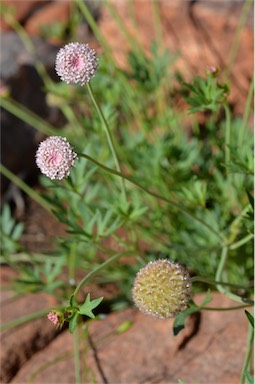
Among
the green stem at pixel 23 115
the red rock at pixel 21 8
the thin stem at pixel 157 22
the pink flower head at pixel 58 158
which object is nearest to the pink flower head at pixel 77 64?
the pink flower head at pixel 58 158

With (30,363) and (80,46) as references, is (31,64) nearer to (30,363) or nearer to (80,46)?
(30,363)

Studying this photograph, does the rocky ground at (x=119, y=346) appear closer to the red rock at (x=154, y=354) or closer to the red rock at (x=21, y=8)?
the red rock at (x=154, y=354)

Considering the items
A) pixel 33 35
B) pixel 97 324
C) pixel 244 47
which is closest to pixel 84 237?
pixel 97 324

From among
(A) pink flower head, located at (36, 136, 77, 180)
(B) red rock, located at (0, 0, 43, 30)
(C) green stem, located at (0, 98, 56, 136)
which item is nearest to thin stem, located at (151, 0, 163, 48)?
(C) green stem, located at (0, 98, 56, 136)

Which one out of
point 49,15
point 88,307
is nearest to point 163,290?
point 88,307

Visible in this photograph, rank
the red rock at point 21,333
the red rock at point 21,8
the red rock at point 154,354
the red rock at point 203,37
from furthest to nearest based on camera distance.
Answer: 1. the red rock at point 21,8
2. the red rock at point 203,37
3. the red rock at point 21,333
4. the red rock at point 154,354
